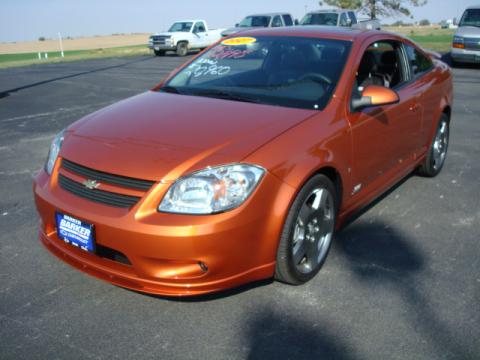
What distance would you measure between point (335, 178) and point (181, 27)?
2478 centimetres

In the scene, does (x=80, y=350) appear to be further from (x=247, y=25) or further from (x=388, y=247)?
(x=247, y=25)

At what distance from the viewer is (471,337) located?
2.61 meters

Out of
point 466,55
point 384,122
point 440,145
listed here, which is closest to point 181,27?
point 466,55

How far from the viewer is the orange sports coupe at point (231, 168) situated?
101 inches

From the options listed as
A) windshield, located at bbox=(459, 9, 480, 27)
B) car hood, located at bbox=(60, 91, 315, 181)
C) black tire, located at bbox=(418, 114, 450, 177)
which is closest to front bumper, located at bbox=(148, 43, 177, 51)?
windshield, located at bbox=(459, 9, 480, 27)

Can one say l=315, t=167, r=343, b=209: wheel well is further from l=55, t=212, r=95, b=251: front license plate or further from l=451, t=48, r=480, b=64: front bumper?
l=451, t=48, r=480, b=64: front bumper

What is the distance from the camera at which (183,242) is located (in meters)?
2.46

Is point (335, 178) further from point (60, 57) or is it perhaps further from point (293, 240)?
point (60, 57)

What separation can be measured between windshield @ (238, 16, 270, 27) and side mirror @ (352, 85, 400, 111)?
19.3 m

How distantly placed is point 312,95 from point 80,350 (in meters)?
2.19

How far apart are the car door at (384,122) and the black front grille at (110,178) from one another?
1526mm

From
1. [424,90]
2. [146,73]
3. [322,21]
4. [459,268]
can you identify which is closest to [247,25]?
[322,21]

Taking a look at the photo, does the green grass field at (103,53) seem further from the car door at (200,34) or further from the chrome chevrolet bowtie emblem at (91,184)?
the chrome chevrolet bowtie emblem at (91,184)

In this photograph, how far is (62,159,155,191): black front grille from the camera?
261 cm
